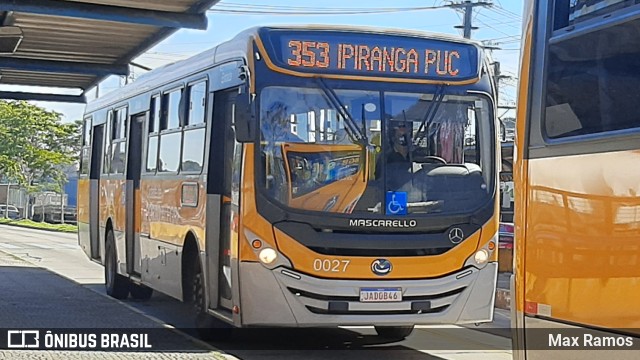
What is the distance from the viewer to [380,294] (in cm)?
980

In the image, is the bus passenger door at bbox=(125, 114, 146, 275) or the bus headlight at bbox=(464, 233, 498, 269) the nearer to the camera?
the bus headlight at bbox=(464, 233, 498, 269)

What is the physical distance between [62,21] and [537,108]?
11.9m

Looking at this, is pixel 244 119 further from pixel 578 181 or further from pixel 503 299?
pixel 503 299

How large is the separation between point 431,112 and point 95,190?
946 centimetres

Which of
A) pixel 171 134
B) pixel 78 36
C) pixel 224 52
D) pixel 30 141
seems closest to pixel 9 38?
pixel 78 36

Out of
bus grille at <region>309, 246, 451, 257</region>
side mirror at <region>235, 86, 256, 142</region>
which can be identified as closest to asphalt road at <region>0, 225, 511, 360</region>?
bus grille at <region>309, 246, 451, 257</region>

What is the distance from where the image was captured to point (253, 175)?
9.89 meters

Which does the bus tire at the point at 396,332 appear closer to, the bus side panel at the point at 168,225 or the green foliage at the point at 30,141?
the bus side panel at the point at 168,225

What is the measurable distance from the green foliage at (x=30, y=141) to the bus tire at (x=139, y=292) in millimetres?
50832

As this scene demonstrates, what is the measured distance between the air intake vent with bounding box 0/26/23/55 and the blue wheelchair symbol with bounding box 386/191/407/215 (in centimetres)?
857

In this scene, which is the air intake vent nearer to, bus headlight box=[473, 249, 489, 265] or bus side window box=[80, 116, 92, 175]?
bus side window box=[80, 116, 92, 175]

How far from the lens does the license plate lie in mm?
9754

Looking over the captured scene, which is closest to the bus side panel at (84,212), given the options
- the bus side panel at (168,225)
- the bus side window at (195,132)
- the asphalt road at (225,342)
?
the asphalt road at (225,342)

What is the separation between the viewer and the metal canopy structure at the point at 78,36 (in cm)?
1451
